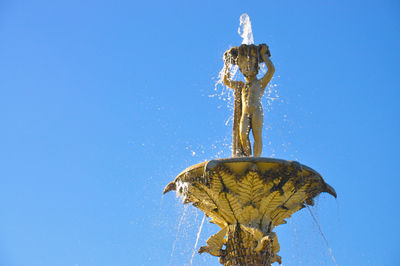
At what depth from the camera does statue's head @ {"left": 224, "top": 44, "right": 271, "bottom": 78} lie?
1282 cm

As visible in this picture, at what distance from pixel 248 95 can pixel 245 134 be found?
2.90 feet

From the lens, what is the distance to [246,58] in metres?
12.8

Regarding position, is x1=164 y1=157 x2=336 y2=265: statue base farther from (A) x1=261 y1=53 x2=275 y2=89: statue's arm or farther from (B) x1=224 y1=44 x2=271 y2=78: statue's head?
(B) x1=224 y1=44 x2=271 y2=78: statue's head

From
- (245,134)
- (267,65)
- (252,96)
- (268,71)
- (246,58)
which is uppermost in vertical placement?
(246,58)

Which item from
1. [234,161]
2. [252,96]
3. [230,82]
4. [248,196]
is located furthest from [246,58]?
[248,196]

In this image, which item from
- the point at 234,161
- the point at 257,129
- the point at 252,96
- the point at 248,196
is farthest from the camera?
the point at 252,96

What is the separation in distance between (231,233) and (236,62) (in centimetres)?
393

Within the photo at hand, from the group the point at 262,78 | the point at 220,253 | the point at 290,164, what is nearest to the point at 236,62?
the point at 262,78

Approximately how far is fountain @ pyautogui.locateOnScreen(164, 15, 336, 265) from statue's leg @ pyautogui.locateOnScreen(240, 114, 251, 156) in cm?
177

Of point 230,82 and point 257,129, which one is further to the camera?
point 230,82

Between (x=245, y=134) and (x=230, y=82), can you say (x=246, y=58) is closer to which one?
(x=230, y=82)

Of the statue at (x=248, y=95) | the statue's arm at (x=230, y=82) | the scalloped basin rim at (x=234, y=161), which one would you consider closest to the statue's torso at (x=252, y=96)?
the statue at (x=248, y=95)

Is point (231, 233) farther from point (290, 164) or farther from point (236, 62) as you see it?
point (236, 62)

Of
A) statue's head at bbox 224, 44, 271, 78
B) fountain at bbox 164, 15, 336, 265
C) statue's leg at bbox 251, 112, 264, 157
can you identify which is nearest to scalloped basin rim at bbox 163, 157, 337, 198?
fountain at bbox 164, 15, 336, 265
